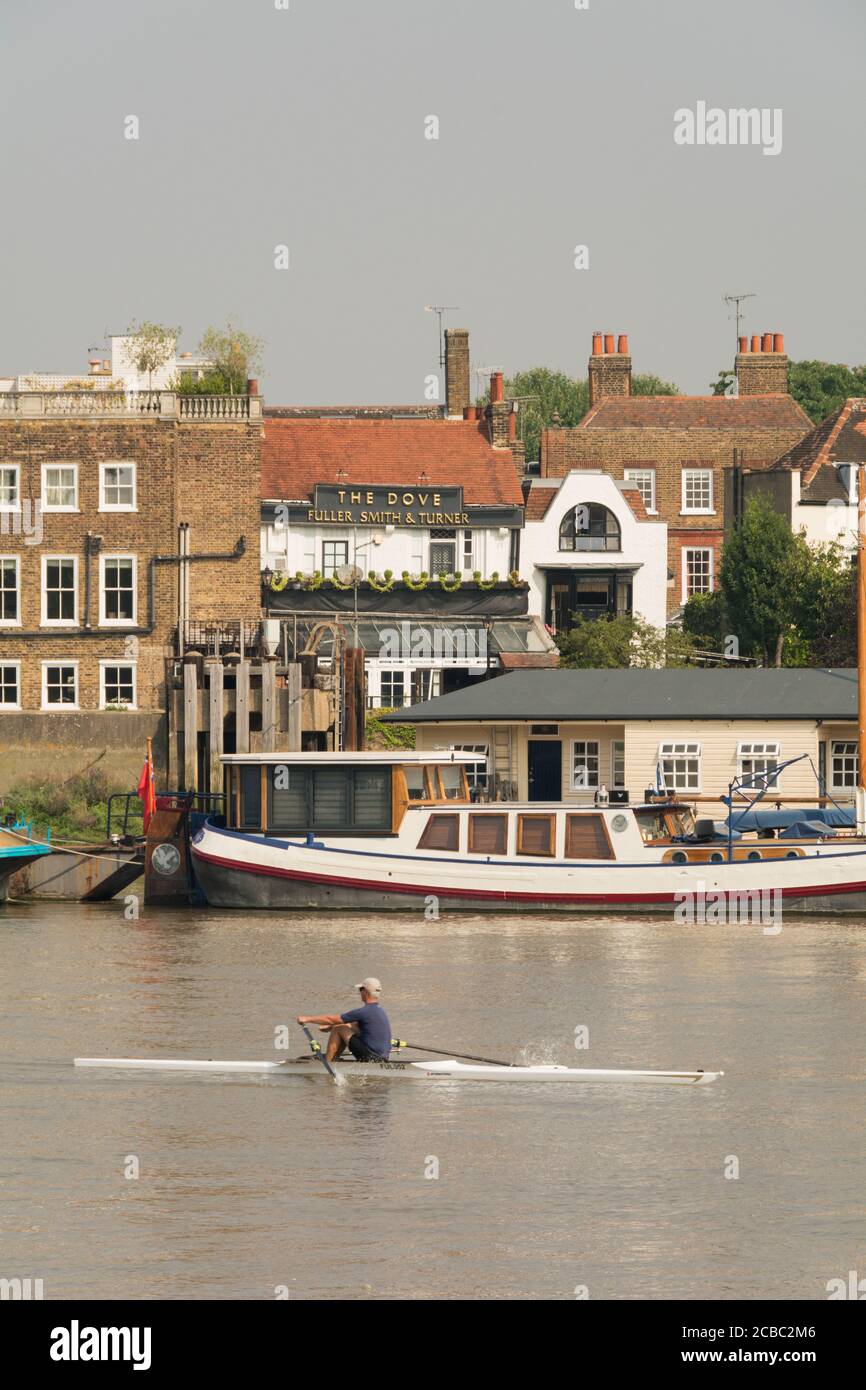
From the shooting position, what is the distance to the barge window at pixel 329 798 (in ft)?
144

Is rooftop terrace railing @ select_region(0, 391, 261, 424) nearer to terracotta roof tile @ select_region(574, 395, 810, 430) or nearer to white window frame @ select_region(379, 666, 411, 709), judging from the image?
white window frame @ select_region(379, 666, 411, 709)

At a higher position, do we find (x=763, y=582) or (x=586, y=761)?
(x=763, y=582)

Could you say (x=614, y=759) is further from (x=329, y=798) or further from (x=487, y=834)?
(x=329, y=798)

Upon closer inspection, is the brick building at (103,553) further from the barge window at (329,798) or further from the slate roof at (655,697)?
the barge window at (329,798)

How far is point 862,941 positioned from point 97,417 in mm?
30763

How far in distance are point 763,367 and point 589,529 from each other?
1642 centimetres

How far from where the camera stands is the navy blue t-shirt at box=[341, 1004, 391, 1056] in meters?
25.5

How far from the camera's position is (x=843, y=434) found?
246 ft

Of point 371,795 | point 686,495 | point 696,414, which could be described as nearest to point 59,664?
point 371,795

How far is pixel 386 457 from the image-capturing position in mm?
72312

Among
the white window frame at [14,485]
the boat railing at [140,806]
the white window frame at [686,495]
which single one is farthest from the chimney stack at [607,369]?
the boat railing at [140,806]
